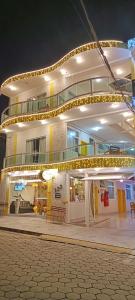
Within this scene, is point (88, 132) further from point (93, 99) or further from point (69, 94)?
point (93, 99)

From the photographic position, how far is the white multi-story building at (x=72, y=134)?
14.2 meters

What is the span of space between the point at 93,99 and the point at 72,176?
211 inches

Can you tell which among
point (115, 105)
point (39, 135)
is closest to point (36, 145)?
point (39, 135)

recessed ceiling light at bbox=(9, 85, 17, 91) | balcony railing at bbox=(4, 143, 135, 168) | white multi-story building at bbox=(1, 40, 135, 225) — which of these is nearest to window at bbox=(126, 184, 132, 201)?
white multi-story building at bbox=(1, 40, 135, 225)

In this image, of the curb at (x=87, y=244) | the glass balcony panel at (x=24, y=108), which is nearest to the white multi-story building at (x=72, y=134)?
the glass balcony panel at (x=24, y=108)

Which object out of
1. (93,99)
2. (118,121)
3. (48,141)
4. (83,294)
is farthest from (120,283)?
(48,141)

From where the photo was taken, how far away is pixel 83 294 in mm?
4578

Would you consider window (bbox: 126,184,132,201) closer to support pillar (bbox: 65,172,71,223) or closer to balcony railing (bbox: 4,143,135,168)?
balcony railing (bbox: 4,143,135,168)

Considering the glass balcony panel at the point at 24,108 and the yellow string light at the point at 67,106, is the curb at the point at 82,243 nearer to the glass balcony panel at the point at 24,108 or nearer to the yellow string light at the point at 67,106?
the yellow string light at the point at 67,106

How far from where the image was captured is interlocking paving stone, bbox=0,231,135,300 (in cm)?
457

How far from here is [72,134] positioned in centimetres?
1745

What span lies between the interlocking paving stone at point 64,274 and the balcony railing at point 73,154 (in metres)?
6.78

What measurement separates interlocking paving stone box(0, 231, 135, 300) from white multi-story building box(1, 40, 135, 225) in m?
6.10

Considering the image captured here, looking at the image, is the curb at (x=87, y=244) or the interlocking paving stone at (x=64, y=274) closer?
the interlocking paving stone at (x=64, y=274)
